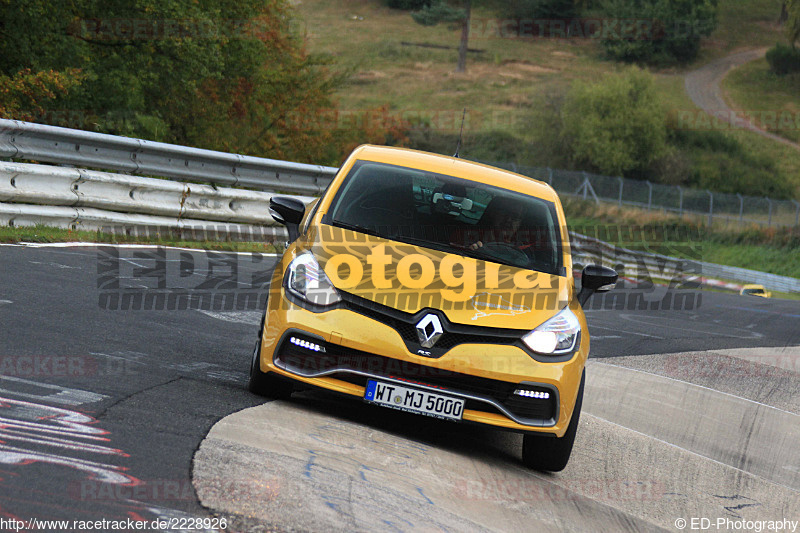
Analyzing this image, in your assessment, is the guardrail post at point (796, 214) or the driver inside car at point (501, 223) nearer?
the driver inside car at point (501, 223)

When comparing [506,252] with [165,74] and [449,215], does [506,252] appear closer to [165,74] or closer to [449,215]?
[449,215]

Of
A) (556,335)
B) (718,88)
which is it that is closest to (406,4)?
(718,88)

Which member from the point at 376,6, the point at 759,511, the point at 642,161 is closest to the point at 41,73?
the point at 759,511

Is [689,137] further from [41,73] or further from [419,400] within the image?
[419,400]

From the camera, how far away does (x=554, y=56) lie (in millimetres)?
106062

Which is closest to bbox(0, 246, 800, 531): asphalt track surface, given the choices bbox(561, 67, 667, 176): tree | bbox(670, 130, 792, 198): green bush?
bbox(561, 67, 667, 176): tree

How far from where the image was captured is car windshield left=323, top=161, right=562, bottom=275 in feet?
20.9

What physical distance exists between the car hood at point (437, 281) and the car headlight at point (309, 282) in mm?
48

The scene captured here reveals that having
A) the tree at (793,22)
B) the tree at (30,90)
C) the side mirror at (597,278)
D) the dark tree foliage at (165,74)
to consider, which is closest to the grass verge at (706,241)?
the dark tree foliage at (165,74)

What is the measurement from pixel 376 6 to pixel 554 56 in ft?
103

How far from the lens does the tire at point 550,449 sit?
5613 millimetres

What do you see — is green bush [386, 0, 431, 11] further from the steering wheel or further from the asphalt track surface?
the steering wheel

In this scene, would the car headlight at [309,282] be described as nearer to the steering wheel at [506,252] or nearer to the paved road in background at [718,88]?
the steering wheel at [506,252]

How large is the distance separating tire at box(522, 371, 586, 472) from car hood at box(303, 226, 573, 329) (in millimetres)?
658
